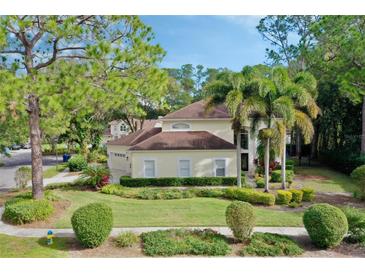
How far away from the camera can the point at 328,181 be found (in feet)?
64.4

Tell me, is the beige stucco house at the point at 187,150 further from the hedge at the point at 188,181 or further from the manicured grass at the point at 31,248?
the manicured grass at the point at 31,248

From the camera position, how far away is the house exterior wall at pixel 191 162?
18.2 m

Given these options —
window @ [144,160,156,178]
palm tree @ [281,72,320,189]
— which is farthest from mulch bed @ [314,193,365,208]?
window @ [144,160,156,178]

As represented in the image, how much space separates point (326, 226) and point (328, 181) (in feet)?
40.6

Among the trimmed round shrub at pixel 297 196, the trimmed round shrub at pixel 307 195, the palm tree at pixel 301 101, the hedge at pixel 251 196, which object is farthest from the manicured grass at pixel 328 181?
the hedge at pixel 251 196

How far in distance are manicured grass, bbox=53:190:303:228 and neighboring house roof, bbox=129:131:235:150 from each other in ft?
15.1

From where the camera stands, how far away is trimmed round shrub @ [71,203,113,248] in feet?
27.0

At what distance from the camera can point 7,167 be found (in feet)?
88.9

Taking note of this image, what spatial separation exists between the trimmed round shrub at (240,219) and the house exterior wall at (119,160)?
45.1 ft

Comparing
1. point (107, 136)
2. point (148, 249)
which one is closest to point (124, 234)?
point (148, 249)

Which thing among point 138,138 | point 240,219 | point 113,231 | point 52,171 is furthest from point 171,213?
point 52,171

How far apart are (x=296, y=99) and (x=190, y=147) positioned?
20.9 feet

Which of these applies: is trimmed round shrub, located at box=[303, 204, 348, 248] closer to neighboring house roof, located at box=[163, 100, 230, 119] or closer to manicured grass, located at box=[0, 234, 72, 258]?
manicured grass, located at box=[0, 234, 72, 258]
